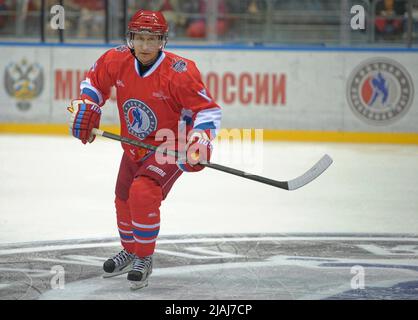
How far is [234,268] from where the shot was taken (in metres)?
5.00

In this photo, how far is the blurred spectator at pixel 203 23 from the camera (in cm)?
1166

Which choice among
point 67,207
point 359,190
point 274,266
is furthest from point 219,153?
point 274,266

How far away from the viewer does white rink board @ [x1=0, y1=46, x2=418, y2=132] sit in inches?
443

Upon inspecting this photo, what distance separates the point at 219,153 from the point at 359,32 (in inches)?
103

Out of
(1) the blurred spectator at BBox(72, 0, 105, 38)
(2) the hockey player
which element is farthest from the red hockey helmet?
(1) the blurred spectator at BBox(72, 0, 105, 38)

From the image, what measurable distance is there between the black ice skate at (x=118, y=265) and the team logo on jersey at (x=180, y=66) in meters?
0.97

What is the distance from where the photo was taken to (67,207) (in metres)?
6.91

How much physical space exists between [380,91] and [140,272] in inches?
276

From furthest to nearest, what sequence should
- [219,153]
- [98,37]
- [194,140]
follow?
[98,37] → [219,153] → [194,140]

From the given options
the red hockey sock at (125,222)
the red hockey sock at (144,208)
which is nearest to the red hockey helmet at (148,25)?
the red hockey sock at (144,208)

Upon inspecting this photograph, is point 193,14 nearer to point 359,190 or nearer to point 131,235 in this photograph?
point 359,190
